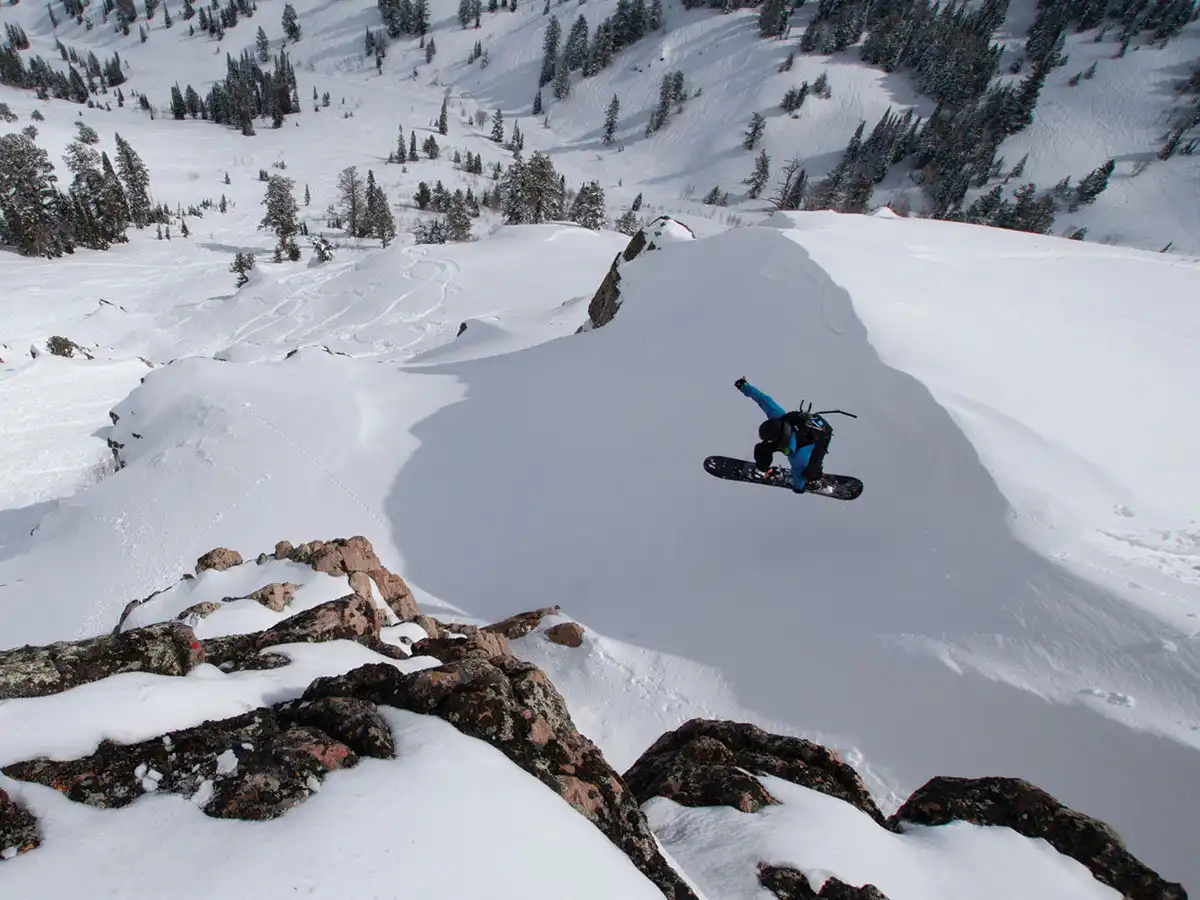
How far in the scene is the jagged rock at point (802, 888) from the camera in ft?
15.9

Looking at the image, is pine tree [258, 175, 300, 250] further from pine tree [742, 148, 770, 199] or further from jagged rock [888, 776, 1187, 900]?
jagged rock [888, 776, 1187, 900]

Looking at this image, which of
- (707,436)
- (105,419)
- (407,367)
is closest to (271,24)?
(105,419)

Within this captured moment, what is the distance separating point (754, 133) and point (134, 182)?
342 ft

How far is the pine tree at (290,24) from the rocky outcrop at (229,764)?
219441mm

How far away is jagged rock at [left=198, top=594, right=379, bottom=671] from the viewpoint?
6656 millimetres

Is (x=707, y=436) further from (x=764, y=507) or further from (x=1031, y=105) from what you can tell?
(x=1031, y=105)

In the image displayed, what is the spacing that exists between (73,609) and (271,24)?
736 ft

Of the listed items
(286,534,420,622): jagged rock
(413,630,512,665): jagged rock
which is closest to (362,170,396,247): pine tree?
(286,534,420,622): jagged rock

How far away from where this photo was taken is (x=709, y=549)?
12164 mm

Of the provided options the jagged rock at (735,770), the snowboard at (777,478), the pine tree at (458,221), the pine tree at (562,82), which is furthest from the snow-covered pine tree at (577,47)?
the jagged rock at (735,770)

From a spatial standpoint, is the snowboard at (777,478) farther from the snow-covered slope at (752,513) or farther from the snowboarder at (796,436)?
the snowboarder at (796,436)

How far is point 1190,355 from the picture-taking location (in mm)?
13297

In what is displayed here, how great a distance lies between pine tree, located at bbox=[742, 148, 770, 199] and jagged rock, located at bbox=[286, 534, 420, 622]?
107 metres

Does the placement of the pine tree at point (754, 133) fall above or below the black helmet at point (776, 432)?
above
